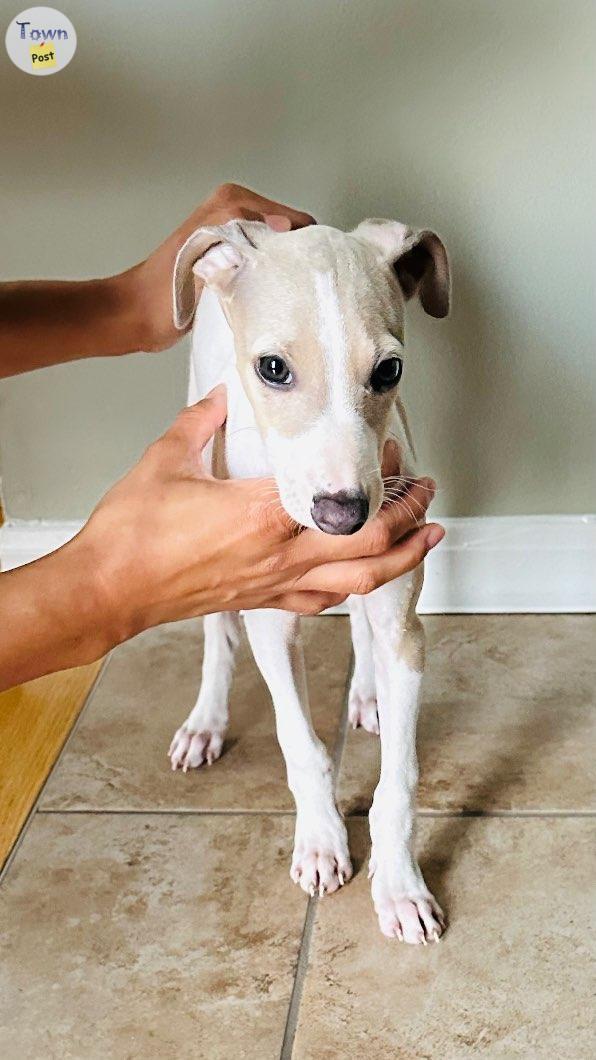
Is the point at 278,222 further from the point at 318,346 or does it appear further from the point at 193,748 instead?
the point at 193,748

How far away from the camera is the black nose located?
3.82 feet

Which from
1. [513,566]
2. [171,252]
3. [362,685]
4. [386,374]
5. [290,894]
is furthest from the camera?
[513,566]

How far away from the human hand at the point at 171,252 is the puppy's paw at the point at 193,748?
2.07 feet

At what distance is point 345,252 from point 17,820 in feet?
3.37

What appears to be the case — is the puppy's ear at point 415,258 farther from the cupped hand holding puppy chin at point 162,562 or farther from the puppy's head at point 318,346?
the cupped hand holding puppy chin at point 162,562

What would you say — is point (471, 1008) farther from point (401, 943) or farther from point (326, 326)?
point (326, 326)

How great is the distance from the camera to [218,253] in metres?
1.36

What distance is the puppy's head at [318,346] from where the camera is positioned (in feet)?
3.90

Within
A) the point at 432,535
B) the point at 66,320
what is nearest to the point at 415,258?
the point at 432,535

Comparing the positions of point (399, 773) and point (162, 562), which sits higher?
point (162, 562)

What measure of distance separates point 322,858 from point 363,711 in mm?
413

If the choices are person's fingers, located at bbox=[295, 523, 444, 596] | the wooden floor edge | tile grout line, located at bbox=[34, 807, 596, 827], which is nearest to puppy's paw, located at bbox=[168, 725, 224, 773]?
tile grout line, located at bbox=[34, 807, 596, 827]

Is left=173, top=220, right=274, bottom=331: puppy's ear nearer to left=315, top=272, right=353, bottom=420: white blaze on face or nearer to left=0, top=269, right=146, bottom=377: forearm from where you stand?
left=315, top=272, right=353, bottom=420: white blaze on face

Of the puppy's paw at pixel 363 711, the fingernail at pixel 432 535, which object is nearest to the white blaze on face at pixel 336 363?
the fingernail at pixel 432 535
